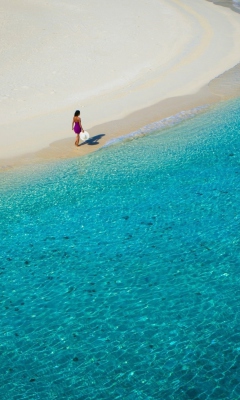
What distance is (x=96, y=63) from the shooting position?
23797 millimetres

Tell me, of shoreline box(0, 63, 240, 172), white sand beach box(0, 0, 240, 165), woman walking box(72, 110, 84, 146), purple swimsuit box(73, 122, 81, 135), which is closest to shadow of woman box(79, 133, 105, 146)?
shoreline box(0, 63, 240, 172)

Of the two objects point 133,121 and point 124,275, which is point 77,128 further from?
point 124,275

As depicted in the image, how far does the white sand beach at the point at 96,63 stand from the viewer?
1891cm

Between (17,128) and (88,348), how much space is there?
10.6 meters

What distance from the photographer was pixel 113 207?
14195 mm

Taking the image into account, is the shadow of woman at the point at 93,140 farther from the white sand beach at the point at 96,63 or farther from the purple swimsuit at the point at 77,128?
the purple swimsuit at the point at 77,128

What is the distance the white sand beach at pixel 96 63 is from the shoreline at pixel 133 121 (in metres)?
0.07

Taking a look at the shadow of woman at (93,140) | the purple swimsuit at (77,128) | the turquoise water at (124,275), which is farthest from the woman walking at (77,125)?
the turquoise water at (124,275)

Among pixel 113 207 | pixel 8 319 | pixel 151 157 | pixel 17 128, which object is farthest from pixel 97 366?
pixel 17 128

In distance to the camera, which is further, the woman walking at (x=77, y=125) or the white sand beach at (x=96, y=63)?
the white sand beach at (x=96, y=63)

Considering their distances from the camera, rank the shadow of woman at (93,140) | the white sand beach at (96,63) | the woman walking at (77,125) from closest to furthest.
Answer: the woman walking at (77,125) → the shadow of woman at (93,140) → the white sand beach at (96,63)

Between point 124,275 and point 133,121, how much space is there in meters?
8.94

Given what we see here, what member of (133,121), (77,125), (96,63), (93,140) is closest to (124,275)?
(77,125)

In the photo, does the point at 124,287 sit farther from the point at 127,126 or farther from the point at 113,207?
the point at 127,126
